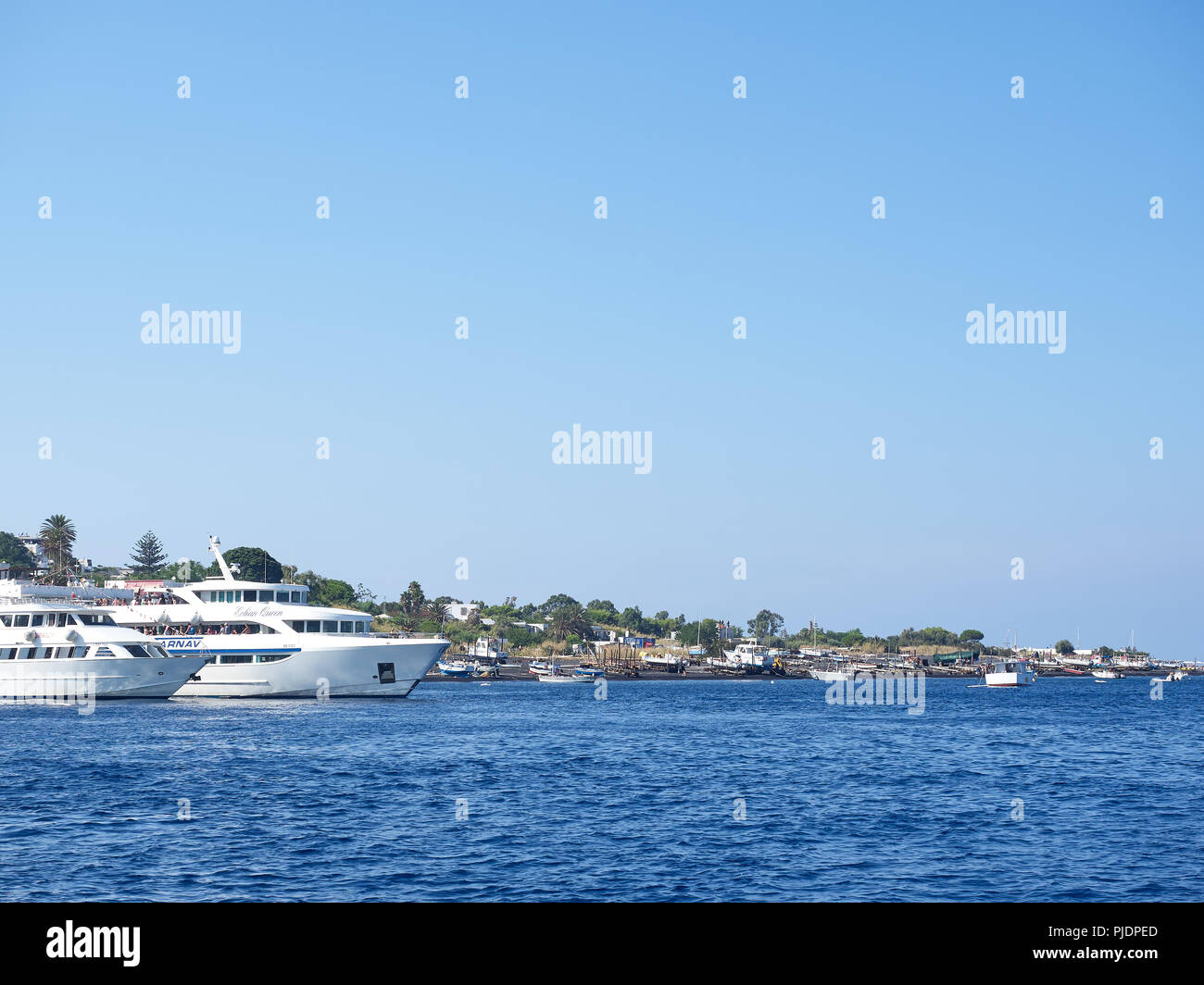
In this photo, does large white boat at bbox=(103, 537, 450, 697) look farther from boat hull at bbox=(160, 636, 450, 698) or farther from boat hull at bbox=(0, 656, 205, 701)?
boat hull at bbox=(0, 656, 205, 701)

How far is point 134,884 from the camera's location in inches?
998

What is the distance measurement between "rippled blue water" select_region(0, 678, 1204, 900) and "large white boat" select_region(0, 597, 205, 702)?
10.4 meters

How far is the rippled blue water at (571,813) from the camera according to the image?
2641 cm

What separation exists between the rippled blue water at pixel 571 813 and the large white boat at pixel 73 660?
10.4m

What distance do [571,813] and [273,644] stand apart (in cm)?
5903
